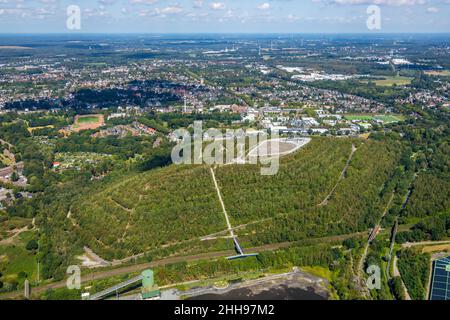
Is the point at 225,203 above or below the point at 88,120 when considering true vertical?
below

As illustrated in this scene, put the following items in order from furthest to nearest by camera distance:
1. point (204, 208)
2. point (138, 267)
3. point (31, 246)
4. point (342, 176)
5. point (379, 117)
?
point (379, 117), point (342, 176), point (204, 208), point (31, 246), point (138, 267)

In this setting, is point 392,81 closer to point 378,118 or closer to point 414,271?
point 378,118

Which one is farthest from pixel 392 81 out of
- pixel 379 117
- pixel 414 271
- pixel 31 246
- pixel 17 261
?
pixel 17 261

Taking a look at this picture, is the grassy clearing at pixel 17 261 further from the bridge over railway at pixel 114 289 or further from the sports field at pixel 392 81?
the sports field at pixel 392 81

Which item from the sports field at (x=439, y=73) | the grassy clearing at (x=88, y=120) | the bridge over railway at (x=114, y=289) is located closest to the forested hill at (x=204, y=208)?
the bridge over railway at (x=114, y=289)

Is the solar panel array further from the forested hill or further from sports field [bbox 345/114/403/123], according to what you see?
sports field [bbox 345/114/403/123]

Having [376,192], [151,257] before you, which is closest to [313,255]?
[151,257]

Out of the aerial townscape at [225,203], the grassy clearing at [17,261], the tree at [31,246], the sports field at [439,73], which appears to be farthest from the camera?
the sports field at [439,73]
